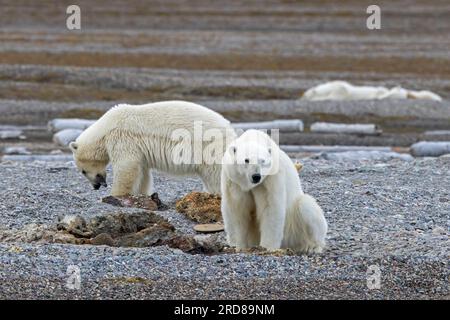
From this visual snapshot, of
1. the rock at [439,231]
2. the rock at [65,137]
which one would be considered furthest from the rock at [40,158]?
the rock at [439,231]

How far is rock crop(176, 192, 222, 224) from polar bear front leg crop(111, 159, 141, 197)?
804 mm

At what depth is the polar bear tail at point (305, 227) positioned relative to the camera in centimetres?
945

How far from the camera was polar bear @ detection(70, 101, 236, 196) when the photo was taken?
11.9m

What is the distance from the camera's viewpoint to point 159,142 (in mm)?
12234

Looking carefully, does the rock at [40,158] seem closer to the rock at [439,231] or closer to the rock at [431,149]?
the rock at [431,149]

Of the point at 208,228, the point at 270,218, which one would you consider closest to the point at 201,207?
the point at 208,228

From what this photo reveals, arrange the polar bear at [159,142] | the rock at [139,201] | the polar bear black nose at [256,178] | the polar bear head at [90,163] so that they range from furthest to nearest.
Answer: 1. the polar bear head at [90,163]
2. the polar bear at [159,142]
3. the rock at [139,201]
4. the polar bear black nose at [256,178]

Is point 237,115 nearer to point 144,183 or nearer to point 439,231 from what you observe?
point 144,183

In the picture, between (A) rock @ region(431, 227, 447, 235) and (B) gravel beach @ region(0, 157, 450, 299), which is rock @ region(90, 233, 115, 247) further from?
(A) rock @ region(431, 227, 447, 235)

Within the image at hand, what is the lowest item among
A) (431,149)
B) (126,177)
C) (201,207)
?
(431,149)

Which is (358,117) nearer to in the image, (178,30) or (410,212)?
(410,212)

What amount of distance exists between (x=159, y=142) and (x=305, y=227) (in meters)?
3.21

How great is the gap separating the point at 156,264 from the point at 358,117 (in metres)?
18.7

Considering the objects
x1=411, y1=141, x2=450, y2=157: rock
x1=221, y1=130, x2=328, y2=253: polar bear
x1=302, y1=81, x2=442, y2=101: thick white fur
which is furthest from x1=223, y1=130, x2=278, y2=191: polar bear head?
x1=302, y1=81, x2=442, y2=101: thick white fur
